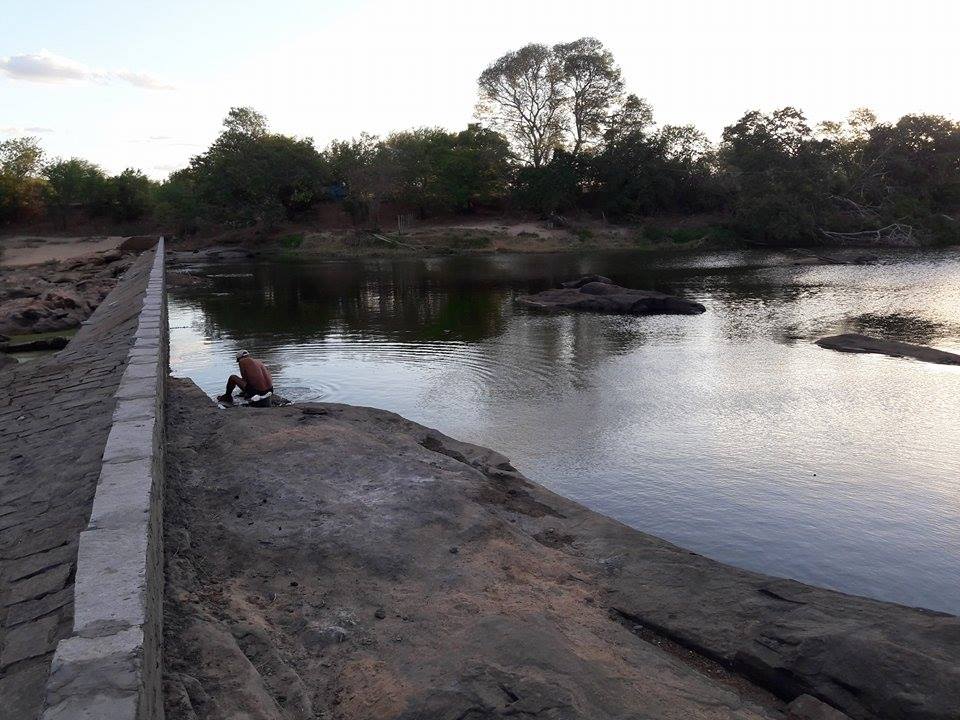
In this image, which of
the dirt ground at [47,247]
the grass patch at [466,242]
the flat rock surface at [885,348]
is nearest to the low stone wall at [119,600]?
the flat rock surface at [885,348]

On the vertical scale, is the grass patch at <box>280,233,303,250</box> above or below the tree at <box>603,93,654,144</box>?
below

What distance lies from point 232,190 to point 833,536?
54.9 meters

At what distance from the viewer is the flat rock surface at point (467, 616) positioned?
13.2 feet

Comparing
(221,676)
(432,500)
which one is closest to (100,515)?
(221,676)

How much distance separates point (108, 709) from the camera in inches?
111

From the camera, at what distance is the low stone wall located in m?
2.90

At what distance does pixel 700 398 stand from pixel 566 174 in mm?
45593

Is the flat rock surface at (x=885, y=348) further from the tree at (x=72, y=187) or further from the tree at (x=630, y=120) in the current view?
the tree at (x=72, y=187)

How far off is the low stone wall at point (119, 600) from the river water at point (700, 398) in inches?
190

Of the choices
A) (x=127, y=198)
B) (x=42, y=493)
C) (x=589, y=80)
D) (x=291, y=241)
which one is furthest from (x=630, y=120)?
(x=42, y=493)

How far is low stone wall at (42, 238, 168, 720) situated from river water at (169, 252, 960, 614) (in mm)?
4826

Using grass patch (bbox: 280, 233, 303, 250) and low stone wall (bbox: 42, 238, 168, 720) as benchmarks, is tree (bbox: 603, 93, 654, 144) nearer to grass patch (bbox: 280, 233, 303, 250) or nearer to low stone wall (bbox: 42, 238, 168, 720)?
grass patch (bbox: 280, 233, 303, 250)

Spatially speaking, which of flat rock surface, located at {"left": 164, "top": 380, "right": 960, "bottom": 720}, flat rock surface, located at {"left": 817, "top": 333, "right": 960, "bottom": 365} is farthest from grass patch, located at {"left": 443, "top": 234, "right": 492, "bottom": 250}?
flat rock surface, located at {"left": 164, "top": 380, "right": 960, "bottom": 720}

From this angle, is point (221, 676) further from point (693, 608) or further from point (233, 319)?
point (233, 319)
